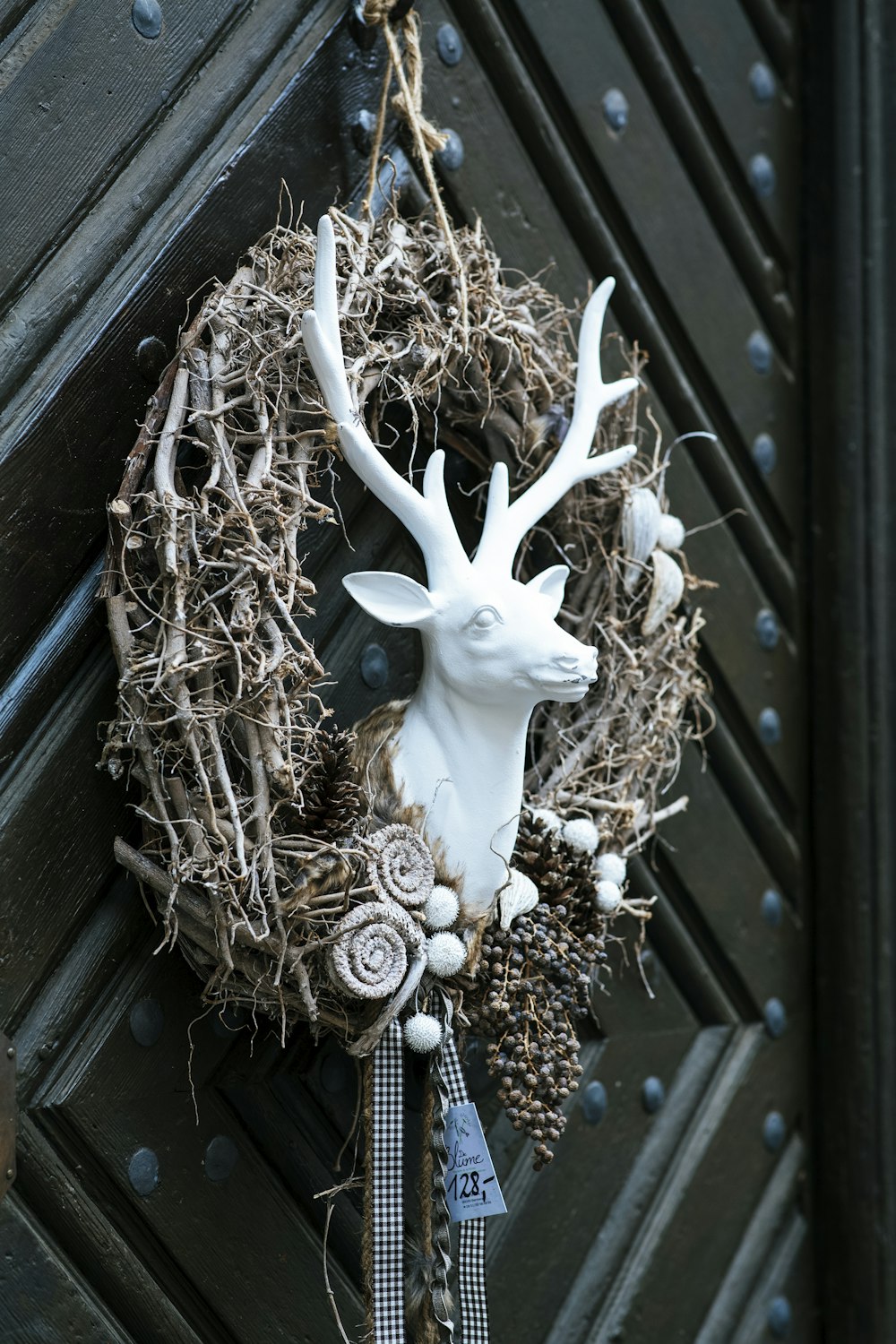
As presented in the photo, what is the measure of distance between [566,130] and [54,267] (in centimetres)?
66

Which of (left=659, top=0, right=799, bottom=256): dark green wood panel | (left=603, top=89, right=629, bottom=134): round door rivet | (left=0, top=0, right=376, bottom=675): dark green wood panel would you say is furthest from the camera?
(left=659, top=0, right=799, bottom=256): dark green wood panel

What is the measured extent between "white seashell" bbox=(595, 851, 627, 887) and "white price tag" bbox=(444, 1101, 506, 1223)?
9.2 inches

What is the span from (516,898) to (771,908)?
693 millimetres

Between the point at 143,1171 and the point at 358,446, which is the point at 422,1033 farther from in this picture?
the point at 358,446

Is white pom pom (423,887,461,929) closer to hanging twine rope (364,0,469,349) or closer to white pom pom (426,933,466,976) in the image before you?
white pom pom (426,933,466,976)

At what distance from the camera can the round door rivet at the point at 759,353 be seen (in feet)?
5.55

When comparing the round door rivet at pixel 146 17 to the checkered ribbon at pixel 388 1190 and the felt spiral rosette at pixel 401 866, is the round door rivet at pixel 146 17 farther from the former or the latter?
the checkered ribbon at pixel 388 1190

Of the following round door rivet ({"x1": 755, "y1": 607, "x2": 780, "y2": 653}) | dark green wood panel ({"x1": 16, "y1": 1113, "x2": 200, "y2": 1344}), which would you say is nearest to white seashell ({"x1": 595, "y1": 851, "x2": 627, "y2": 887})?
dark green wood panel ({"x1": 16, "y1": 1113, "x2": 200, "y2": 1344})

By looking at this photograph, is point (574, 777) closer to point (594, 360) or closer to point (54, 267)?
point (594, 360)

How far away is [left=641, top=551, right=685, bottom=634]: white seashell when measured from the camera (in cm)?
126

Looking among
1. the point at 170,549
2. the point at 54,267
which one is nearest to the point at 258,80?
the point at 54,267

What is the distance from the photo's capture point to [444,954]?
3.32 ft

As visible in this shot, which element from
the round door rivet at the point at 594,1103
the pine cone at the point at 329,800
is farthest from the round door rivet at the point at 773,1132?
the pine cone at the point at 329,800

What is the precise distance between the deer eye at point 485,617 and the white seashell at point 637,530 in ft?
0.92
